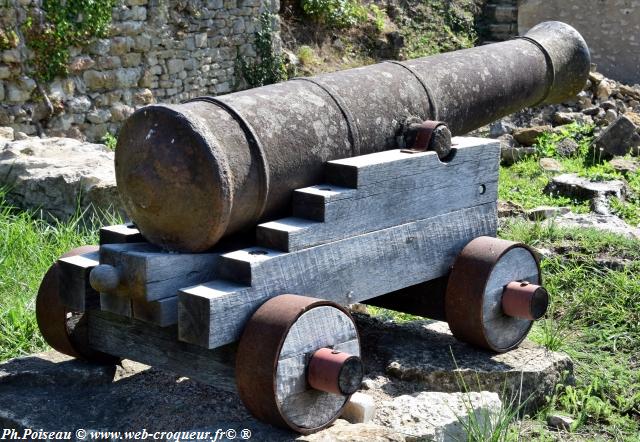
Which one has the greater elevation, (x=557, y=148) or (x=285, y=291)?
(x=285, y=291)

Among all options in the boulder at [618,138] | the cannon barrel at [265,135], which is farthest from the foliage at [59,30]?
the cannon barrel at [265,135]

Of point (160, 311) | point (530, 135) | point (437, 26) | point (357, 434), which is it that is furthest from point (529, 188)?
point (437, 26)

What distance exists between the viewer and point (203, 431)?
3391mm

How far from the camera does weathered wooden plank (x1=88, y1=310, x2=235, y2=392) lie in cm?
354

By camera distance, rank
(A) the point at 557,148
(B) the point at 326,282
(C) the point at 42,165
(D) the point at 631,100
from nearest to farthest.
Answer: (B) the point at 326,282 < (C) the point at 42,165 < (A) the point at 557,148 < (D) the point at 631,100

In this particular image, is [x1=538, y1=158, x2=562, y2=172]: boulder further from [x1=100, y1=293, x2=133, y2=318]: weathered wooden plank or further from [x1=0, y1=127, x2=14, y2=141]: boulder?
[x1=100, y1=293, x2=133, y2=318]: weathered wooden plank

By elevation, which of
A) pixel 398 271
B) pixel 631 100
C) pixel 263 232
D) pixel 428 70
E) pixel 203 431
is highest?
pixel 428 70

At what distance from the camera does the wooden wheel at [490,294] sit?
13.4 feet

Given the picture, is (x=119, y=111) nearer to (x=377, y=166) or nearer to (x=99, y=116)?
(x=99, y=116)

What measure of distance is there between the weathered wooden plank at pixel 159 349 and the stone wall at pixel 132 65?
5.86m

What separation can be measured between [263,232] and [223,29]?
8756 mm

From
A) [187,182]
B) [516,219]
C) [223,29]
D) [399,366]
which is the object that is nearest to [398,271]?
[399,366]

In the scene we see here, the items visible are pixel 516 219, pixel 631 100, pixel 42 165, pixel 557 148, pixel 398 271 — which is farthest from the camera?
pixel 631 100

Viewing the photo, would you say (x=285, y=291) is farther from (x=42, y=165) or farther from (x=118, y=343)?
(x=42, y=165)
